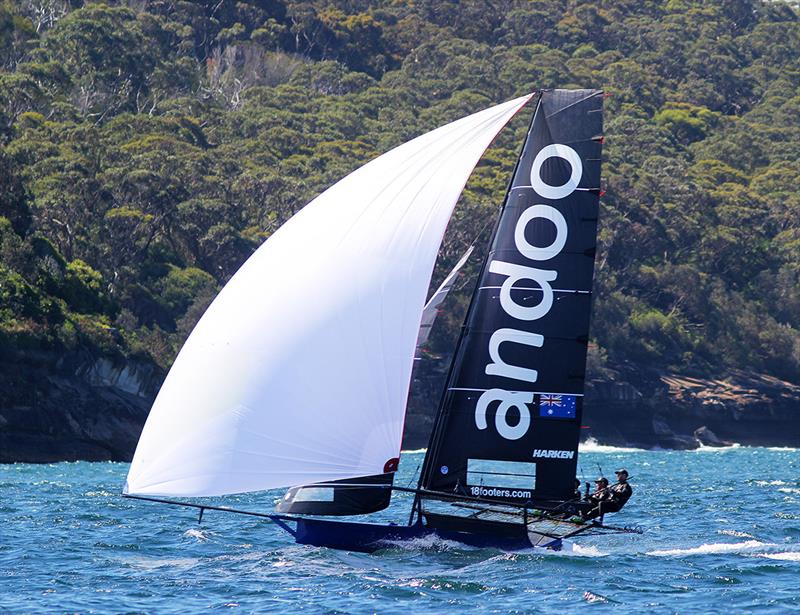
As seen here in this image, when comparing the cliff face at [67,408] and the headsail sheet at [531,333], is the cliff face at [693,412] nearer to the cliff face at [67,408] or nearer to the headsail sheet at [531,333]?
the cliff face at [67,408]

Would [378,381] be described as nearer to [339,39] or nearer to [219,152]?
[219,152]

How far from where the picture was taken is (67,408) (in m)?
40.3

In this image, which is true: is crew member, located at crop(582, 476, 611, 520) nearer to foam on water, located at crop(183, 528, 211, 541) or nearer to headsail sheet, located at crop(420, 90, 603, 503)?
headsail sheet, located at crop(420, 90, 603, 503)

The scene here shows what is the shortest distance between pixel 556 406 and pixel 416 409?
135ft

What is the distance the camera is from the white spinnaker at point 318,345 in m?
15.3

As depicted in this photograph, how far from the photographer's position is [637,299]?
7069 centimetres

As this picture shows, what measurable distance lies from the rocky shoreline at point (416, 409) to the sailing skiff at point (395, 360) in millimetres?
18852

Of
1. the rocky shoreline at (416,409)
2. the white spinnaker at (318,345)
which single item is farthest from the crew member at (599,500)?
the rocky shoreline at (416,409)

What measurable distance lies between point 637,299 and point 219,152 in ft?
74.8

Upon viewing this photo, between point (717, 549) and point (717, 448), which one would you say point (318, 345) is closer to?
point (717, 549)

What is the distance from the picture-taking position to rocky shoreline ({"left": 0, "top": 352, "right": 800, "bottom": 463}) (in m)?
39.3

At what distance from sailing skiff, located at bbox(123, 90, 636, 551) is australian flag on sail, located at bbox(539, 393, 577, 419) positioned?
0.08ft

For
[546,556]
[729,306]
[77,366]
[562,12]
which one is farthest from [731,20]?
[546,556]

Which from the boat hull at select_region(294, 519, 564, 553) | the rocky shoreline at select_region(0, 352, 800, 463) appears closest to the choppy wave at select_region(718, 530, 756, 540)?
the boat hull at select_region(294, 519, 564, 553)
